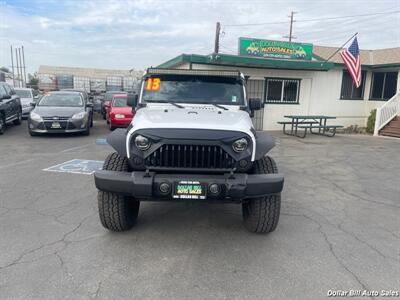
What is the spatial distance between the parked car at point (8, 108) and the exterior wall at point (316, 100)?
23.8 ft

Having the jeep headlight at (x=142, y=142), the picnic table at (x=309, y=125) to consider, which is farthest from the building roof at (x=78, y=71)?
the jeep headlight at (x=142, y=142)

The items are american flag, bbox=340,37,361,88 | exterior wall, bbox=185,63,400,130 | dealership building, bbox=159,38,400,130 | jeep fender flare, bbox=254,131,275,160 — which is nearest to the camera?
jeep fender flare, bbox=254,131,275,160

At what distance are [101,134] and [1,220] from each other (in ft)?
28.2

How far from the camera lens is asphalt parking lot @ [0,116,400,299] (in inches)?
112

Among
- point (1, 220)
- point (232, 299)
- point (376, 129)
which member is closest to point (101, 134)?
point (1, 220)

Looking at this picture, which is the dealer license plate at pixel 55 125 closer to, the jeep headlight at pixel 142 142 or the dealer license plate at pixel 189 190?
the jeep headlight at pixel 142 142

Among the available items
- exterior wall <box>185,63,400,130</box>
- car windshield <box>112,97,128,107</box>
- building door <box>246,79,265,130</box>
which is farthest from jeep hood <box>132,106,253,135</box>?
exterior wall <box>185,63,400,130</box>

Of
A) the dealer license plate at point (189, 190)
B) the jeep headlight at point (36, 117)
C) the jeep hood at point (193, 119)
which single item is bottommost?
the jeep headlight at point (36, 117)

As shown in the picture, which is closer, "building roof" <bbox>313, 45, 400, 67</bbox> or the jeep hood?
the jeep hood

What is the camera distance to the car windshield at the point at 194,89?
4.67 meters

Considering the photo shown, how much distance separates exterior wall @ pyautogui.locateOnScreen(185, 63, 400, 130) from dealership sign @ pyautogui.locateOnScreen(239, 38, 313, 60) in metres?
0.75

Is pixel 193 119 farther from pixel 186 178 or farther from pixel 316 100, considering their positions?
pixel 316 100

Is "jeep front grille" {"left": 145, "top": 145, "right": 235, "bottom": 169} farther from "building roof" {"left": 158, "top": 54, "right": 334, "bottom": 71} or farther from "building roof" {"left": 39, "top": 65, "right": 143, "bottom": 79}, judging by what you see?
"building roof" {"left": 39, "top": 65, "right": 143, "bottom": 79}

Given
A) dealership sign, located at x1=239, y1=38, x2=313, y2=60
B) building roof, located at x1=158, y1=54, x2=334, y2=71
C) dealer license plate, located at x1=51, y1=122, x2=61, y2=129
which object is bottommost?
dealer license plate, located at x1=51, y1=122, x2=61, y2=129
